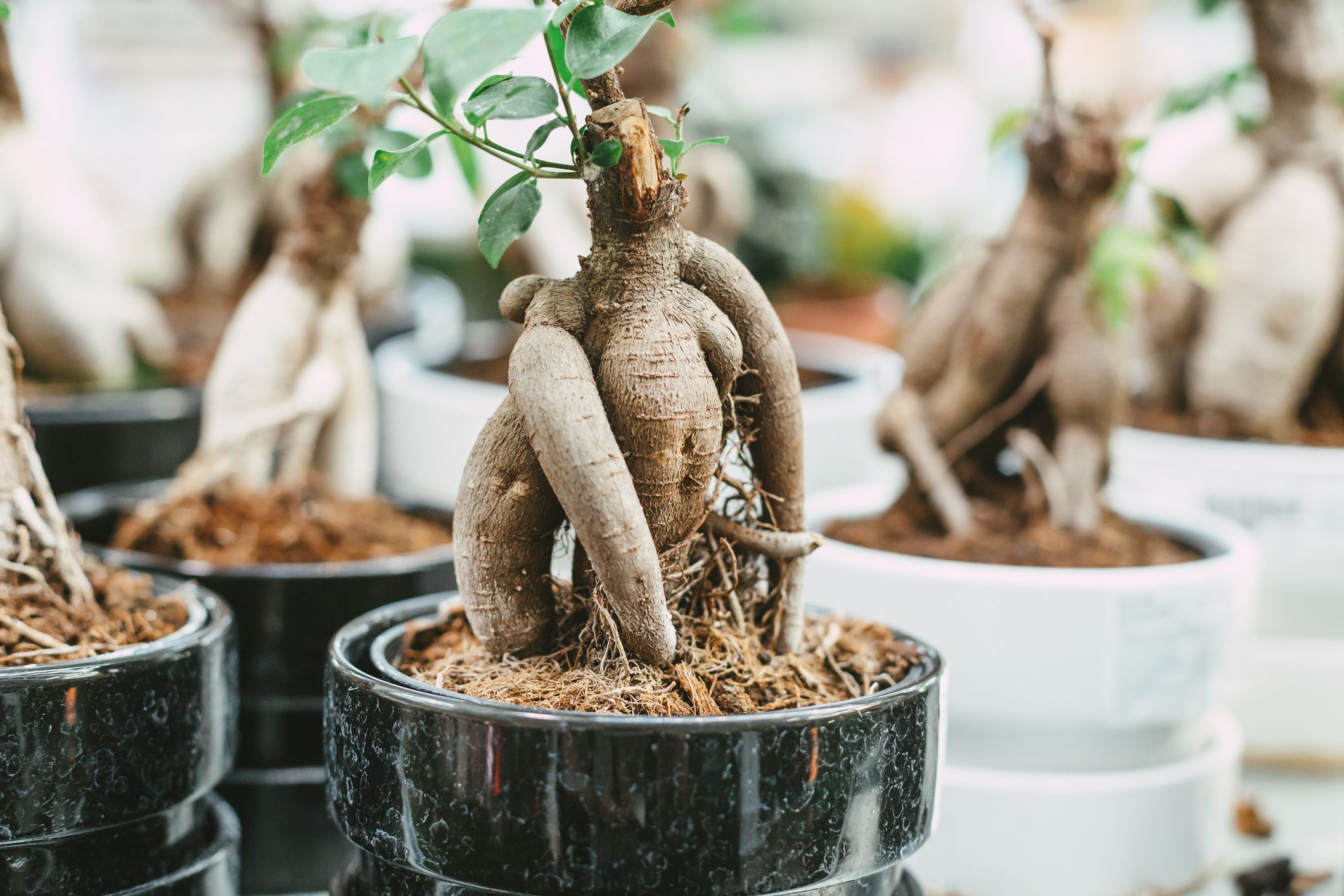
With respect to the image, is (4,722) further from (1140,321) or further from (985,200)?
(985,200)

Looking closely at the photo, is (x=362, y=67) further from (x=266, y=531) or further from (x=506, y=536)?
(x=266, y=531)

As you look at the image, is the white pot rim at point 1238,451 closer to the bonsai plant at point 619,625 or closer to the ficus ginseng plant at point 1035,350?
the ficus ginseng plant at point 1035,350

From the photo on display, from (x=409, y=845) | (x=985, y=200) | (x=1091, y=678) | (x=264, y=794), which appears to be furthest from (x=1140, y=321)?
(x=985, y=200)

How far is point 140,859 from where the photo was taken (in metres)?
0.83

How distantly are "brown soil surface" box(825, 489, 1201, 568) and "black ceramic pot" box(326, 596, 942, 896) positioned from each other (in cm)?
52

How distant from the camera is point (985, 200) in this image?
4.12m

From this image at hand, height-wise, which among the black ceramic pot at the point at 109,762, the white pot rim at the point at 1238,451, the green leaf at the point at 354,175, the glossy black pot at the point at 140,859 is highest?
the green leaf at the point at 354,175

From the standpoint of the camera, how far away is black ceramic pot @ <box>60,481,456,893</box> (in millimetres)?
1100

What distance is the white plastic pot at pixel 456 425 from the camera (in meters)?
1.76

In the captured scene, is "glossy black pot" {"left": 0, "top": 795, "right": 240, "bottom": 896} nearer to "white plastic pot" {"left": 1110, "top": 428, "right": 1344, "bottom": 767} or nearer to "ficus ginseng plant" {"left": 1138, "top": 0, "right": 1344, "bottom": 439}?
"white plastic pot" {"left": 1110, "top": 428, "right": 1344, "bottom": 767}

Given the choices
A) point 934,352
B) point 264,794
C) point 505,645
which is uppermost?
point 934,352

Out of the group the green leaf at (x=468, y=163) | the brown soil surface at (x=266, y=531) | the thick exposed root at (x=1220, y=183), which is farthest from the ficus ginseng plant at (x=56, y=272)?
the thick exposed root at (x=1220, y=183)

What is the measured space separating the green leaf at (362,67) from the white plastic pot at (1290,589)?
109cm

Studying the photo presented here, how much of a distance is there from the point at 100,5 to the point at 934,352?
3010mm
